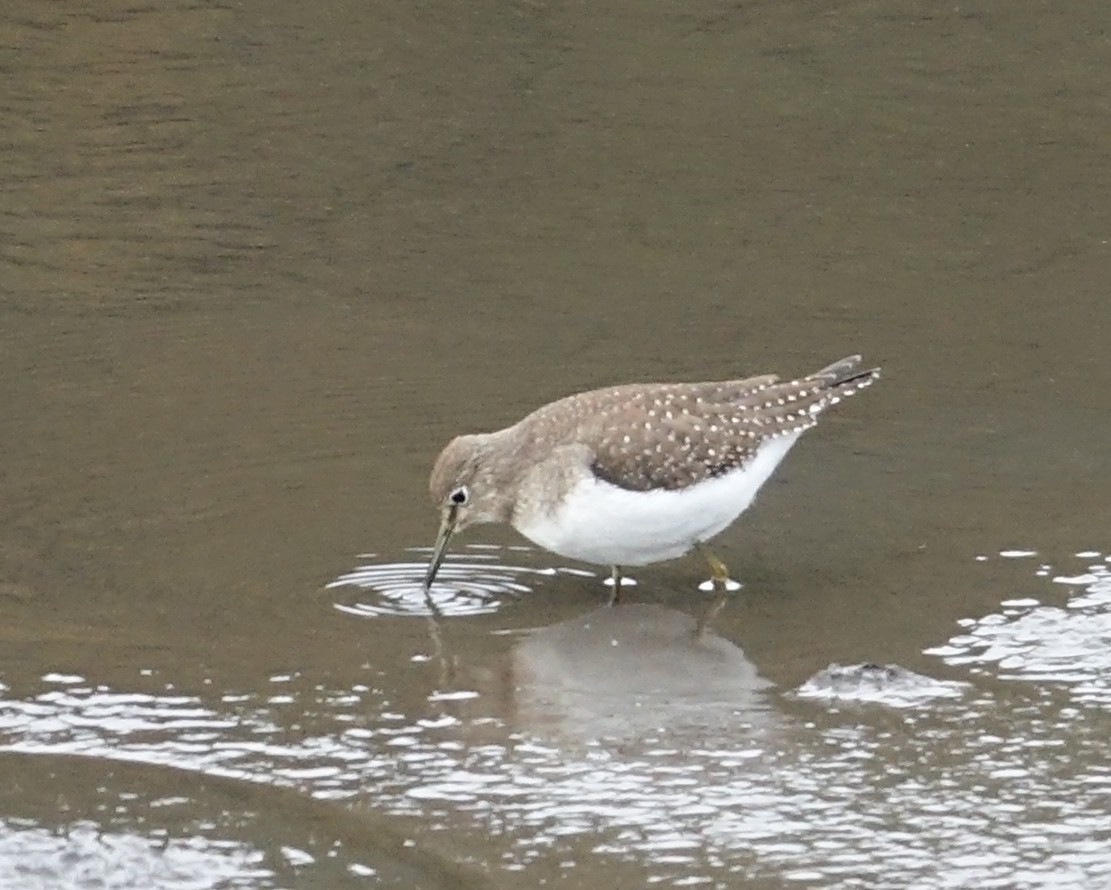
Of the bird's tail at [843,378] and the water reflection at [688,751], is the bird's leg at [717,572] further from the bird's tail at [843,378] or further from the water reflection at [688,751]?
the bird's tail at [843,378]

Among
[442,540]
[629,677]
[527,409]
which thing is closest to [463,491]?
[442,540]

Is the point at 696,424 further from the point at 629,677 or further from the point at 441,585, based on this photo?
the point at 629,677

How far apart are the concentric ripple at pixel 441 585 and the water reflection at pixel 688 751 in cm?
40

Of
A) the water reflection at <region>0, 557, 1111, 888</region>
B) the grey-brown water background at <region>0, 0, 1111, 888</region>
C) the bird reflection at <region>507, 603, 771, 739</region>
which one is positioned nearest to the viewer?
the water reflection at <region>0, 557, 1111, 888</region>

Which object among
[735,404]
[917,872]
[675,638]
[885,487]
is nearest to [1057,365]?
Answer: [885,487]

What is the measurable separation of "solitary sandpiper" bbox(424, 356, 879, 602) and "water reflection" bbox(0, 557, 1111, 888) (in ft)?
1.57

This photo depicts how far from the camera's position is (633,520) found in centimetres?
831

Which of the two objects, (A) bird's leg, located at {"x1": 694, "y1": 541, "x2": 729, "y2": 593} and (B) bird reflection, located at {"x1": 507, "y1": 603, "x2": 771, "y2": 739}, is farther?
(A) bird's leg, located at {"x1": 694, "y1": 541, "x2": 729, "y2": 593}

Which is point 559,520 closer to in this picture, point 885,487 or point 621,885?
point 885,487

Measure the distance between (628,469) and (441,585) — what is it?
34.3 inches

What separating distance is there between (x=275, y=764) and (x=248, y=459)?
2.95 meters

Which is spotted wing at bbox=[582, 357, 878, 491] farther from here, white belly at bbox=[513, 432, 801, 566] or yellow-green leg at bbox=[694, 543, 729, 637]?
yellow-green leg at bbox=[694, 543, 729, 637]

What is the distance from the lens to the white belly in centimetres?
830

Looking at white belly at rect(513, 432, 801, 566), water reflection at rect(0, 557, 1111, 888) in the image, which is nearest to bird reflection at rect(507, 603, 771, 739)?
water reflection at rect(0, 557, 1111, 888)
